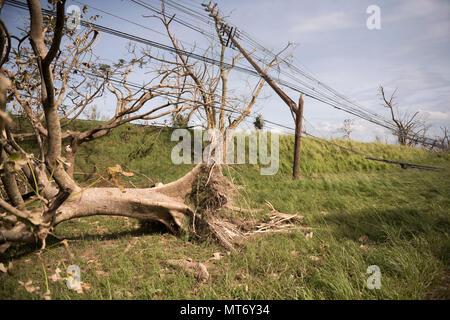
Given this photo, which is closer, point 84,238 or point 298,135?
point 84,238

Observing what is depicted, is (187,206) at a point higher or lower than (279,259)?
higher

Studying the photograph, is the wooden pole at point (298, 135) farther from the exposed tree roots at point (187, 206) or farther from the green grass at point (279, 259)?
the exposed tree roots at point (187, 206)

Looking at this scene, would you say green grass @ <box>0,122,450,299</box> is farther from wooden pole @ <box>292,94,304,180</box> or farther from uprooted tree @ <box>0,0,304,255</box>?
wooden pole @ <box>292,94,304,180</box>

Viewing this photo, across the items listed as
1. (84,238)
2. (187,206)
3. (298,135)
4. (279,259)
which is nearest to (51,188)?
(84,238)

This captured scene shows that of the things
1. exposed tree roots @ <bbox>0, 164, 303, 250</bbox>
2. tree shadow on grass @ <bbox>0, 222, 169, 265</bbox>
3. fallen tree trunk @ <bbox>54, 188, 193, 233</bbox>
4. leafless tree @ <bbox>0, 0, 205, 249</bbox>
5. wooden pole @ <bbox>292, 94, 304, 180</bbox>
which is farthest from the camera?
wooden pole @ <bbox>292, 94, 304, 180</bbox>

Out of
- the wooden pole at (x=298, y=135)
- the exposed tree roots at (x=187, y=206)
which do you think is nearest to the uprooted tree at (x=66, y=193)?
the exposed tree roots at (x=187, y=206)

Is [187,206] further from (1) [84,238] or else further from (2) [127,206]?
(1) [84,238]

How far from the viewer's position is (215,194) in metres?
3.78

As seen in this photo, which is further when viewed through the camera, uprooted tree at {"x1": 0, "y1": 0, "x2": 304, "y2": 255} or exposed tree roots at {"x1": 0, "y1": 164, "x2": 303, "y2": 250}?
exposed tree roots at {"x1": 0, "y1": 164, "x2": 303, "y2": 250}

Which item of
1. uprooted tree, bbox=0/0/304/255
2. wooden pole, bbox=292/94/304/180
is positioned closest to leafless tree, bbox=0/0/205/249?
uprooted tree, bbox=0/0/304/255

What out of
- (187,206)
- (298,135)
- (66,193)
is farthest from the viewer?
(298,135)
